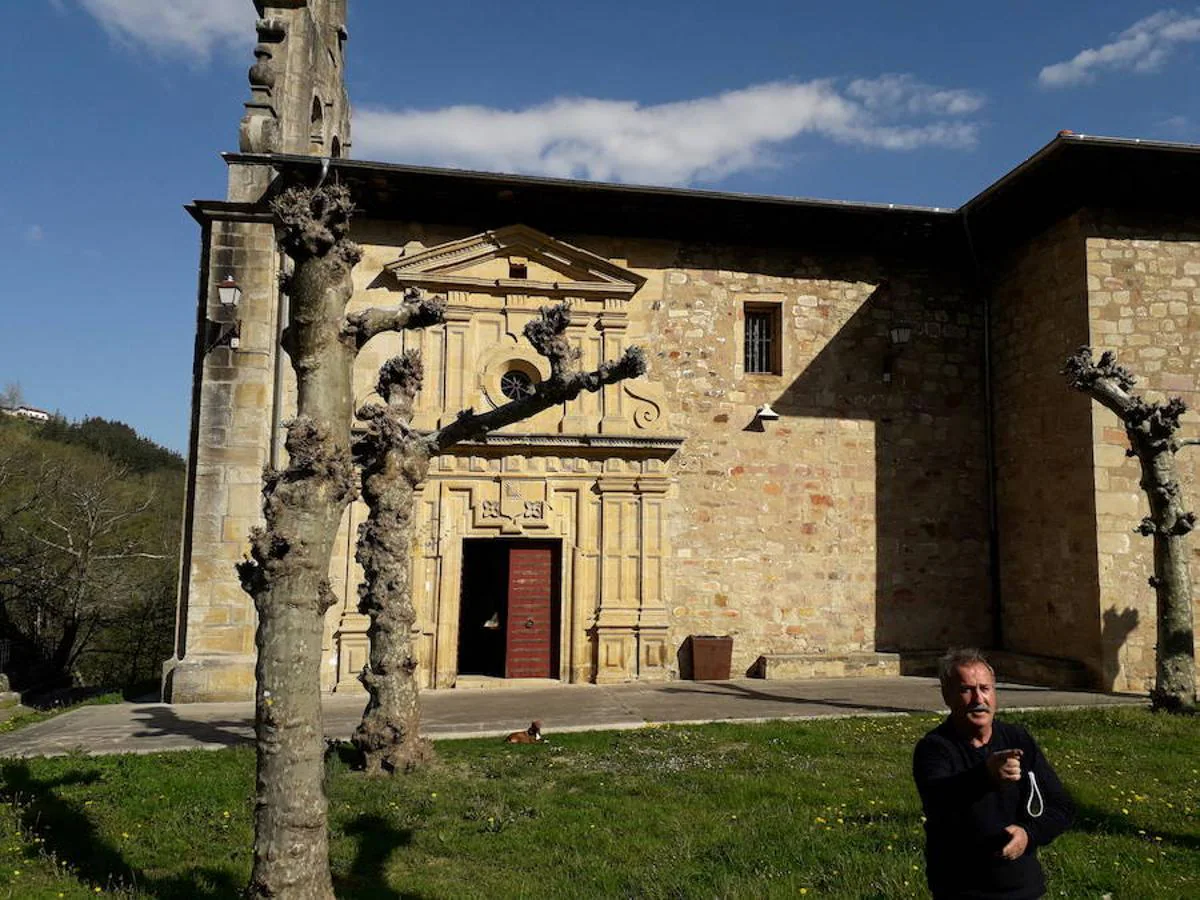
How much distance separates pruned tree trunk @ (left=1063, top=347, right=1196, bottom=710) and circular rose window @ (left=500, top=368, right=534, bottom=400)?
6682 mm

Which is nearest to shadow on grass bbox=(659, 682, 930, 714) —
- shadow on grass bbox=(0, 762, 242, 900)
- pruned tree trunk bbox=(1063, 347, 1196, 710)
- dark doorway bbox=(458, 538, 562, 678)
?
dark doorway bbox=(458, 538, 562, 678)

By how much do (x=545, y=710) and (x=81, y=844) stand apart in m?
4.99

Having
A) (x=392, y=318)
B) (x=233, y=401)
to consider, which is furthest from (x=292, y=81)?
(x=392, y=318)

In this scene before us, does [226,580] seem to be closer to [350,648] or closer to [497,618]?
[350,648]

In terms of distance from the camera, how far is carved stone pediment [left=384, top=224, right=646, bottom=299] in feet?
37.9

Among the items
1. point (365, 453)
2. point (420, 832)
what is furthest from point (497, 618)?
point (420, 832)

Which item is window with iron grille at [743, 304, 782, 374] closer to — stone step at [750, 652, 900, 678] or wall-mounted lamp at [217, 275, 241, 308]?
stone step at [750, 652, 900, 678]

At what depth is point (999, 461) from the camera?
12258 millimetres

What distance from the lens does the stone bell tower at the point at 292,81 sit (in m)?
11.1

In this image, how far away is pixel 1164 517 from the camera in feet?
27.9

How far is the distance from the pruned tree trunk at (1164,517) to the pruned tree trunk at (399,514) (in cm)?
508

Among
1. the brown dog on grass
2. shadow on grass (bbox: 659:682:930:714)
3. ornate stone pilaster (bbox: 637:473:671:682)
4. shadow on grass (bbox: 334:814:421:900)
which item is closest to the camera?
shadow on grass (bbox: 334:814:421:900)

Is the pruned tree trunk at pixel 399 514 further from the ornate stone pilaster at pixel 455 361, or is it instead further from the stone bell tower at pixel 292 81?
the stone bell tower at pixel 292 81

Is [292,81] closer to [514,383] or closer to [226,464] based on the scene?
[514,383]
